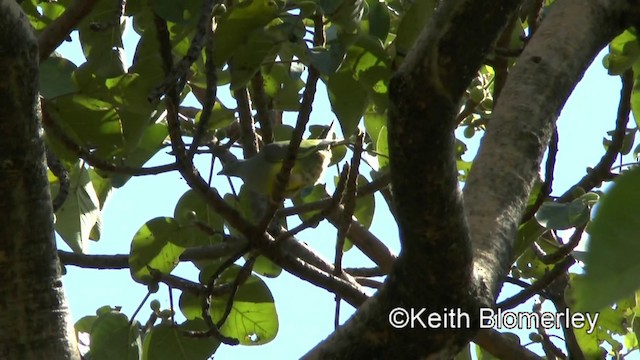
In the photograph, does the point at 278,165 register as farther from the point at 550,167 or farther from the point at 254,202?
the point at 550,167

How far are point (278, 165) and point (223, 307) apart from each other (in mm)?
404

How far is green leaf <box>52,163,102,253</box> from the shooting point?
1.96 meters

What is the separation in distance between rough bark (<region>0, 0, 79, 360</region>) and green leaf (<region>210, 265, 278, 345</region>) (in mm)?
737

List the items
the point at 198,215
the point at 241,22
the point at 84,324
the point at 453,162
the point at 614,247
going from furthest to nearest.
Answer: the point at 84,324, the point at 198,215, the point at 241,22, the point at 453,162, the point at 614,247

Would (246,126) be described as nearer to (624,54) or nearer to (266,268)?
(266,268)

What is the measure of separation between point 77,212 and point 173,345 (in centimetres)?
40

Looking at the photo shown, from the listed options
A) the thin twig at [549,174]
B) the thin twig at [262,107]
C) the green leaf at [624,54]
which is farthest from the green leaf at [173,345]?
the green leaf at [624,54]

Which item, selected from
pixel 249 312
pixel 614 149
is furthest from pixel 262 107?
pixel 614 149

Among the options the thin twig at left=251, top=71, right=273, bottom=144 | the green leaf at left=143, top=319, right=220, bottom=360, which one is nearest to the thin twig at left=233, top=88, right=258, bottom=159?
the thin twig at left=251, top=71, right=273, bottom=144

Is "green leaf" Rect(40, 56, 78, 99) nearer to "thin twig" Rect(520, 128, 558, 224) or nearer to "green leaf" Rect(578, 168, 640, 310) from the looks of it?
"thin twig" Rect(520, 128, 558, 224)

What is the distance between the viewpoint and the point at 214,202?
165cm

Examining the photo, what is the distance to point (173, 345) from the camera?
1.85 metres

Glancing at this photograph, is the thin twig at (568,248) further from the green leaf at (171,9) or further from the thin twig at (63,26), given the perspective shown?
the thin twig at (63,26)

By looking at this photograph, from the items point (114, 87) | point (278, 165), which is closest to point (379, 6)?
point (278, 165)
